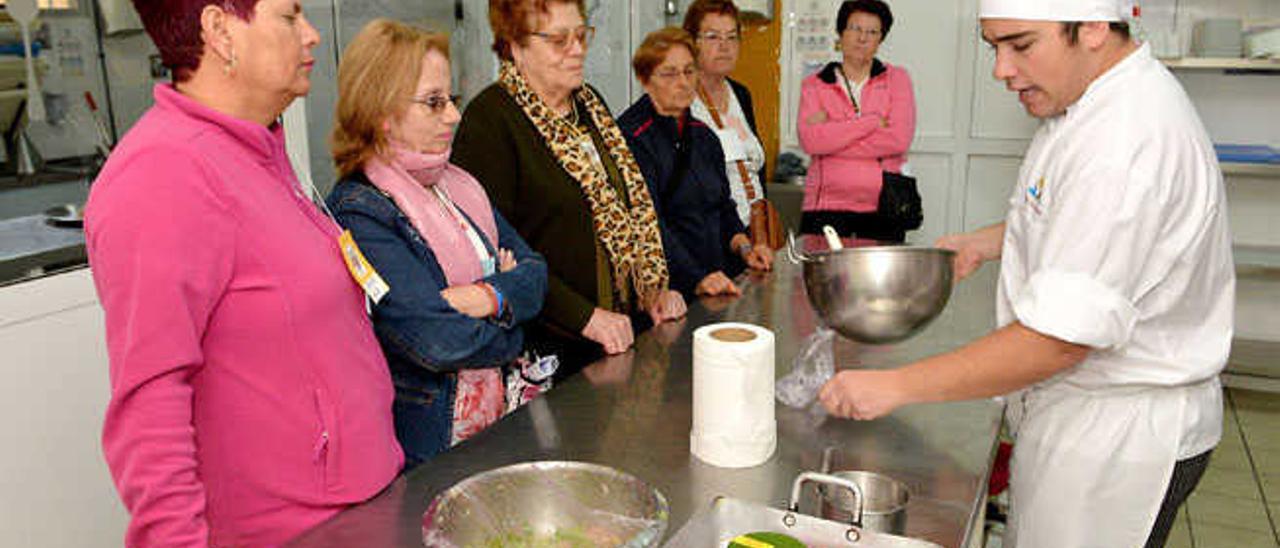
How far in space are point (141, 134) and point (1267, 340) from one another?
5037 millimetres

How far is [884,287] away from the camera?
1.62 meters

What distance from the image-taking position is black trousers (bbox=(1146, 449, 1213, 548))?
60.0 inches

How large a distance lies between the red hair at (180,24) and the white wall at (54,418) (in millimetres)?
1211

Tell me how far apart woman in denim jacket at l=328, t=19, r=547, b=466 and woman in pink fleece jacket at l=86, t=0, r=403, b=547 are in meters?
0.16

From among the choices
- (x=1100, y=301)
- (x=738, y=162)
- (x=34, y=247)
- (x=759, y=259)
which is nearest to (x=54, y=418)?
(x=34, y=247)

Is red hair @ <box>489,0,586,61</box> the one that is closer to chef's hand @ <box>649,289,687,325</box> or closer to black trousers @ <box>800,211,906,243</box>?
chef's hand @ <box>649,289,687,325</box>

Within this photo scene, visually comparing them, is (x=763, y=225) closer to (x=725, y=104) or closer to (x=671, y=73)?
(x=725, y=104)

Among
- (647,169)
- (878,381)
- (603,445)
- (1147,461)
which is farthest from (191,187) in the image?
(647,169)

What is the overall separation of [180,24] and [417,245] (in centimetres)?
52

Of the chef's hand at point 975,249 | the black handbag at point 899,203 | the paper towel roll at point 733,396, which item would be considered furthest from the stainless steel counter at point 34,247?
the black handbag at point 899,203

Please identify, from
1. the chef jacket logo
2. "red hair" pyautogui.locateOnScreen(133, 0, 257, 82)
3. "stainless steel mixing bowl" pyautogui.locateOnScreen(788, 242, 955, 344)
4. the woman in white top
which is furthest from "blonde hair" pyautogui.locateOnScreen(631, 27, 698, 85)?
"red hair" pyautogui.locateOnScreen(133, 0, 257, 82)

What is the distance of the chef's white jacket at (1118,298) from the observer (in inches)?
51.7

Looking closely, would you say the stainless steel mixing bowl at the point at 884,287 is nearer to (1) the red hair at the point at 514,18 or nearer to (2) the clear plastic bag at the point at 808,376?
(2) the clear plastic bag at the point at 808,376

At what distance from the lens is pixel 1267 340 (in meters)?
4.68
